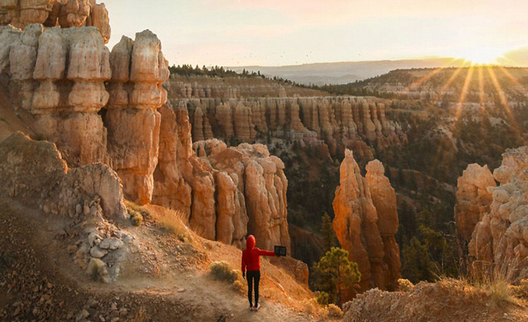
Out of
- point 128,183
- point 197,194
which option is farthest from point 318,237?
point 128,183

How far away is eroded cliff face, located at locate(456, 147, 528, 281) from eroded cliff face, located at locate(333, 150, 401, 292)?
13.8 feet

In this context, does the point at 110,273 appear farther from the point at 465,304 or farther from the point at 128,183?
the point at 465,304

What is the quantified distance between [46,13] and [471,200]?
23.0 meters

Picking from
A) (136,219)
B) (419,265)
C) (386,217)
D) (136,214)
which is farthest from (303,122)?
(136,219)

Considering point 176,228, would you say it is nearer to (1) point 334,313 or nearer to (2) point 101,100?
(1) point 334,313

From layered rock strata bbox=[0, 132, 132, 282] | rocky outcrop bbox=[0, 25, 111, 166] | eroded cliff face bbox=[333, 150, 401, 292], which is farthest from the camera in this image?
eroded cliff face bbox=[333, 150, 401, 292]

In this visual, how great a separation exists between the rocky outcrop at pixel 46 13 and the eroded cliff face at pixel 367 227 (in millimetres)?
15803

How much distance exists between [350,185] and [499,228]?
31.0ft

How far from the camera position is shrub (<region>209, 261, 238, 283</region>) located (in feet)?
32.1

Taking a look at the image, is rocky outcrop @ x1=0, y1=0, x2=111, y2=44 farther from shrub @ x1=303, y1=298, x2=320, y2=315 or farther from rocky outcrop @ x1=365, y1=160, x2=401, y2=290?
rocky outcrop @ x1=365, y1=160, x2=401, y2=290

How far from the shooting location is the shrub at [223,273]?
9797mm

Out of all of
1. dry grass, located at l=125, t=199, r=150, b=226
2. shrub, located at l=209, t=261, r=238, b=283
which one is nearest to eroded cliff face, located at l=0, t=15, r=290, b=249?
dry grass, located at l=125, t=199, r=150, b=226

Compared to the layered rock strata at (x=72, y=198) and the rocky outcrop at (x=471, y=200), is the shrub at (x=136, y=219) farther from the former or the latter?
the rocky outcrop at (x=471, y=200)

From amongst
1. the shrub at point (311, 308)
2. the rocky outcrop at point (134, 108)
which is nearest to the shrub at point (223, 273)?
the shrub at point (311, 308)
